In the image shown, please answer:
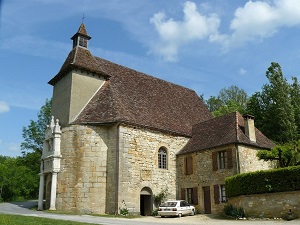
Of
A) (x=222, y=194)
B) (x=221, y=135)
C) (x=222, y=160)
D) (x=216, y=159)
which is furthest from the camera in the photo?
(x=221, y=135)

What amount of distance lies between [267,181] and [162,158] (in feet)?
33.7

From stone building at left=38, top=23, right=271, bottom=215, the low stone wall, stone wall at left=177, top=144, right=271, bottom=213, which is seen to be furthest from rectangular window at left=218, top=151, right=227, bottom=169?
the low stone wall

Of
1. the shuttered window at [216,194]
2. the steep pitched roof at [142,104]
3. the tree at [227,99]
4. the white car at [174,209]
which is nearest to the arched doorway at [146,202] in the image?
the white car at [174,209]

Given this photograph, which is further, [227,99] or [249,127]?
[227,99]

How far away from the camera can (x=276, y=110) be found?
36656mm

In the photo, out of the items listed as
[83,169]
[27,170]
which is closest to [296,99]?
[83,169]

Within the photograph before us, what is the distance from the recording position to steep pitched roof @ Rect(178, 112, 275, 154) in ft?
79.3

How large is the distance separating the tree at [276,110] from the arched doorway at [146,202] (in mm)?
18417

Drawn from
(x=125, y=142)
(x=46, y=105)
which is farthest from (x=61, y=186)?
(x=46, y=105)

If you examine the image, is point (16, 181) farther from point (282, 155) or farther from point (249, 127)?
point (282, 155)

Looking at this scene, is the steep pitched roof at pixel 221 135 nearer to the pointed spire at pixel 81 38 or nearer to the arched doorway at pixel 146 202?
the arched doorway at pixel 146 202

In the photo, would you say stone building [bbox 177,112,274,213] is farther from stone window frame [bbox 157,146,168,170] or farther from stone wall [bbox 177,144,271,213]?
stone window frame [bbox 157,146,168,170]

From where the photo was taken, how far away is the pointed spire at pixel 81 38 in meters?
28.8

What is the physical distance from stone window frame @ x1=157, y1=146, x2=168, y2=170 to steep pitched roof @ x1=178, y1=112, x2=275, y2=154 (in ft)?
4.72
